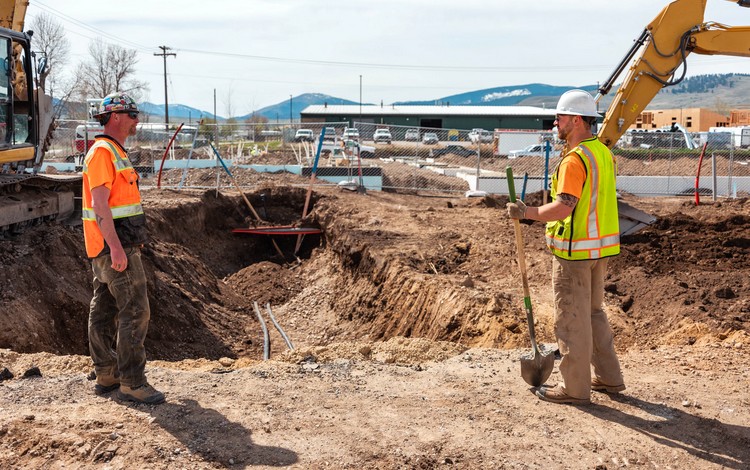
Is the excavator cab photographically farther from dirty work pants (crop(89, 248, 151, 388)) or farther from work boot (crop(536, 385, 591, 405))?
work boot (crop(536, 385, 591, 405))

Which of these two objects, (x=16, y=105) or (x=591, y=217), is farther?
(x=16, y=105)

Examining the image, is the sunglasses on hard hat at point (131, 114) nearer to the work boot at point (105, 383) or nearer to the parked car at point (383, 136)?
the work boot at point (105, 383)

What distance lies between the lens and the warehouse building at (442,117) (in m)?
81.2

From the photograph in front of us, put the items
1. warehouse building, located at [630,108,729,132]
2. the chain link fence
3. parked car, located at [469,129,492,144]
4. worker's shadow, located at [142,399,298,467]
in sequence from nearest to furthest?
worker's shadow, located at [142,399,298,467] → parked car, located at [469,129,492,144] → the chain link fence → warehouse building, located at [630,108,729,132]

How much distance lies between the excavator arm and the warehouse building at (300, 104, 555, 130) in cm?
6797

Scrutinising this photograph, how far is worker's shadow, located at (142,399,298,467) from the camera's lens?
→ 185 inches

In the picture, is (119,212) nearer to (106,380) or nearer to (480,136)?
(106,380)

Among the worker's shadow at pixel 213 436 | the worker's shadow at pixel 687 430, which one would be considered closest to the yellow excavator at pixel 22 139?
the worker's shadow at pixel 213 436

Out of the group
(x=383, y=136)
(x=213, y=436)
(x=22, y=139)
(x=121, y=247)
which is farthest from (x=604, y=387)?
(x=383, y=136)

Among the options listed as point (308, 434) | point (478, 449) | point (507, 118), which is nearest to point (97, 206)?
point (308, 434)

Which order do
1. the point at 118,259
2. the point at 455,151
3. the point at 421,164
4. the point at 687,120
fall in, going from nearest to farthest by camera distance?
the point at 118,259 < the point at 421,164 < the point at 455,151 < the point at 687,120

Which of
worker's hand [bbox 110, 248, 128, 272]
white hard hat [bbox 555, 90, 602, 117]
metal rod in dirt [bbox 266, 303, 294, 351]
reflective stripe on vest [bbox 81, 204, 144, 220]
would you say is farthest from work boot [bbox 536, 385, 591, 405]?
metal rod in dirt [bbox 266, 303, 294, 351]

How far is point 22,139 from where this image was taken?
39.2ft

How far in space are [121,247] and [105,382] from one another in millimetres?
1157
